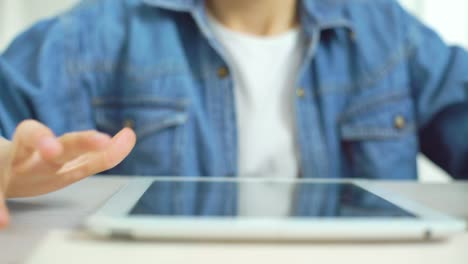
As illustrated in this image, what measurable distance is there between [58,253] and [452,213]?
0.81ft

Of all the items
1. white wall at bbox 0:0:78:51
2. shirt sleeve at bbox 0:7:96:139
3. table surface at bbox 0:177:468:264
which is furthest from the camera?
white wall at bbox 0:0:78:51

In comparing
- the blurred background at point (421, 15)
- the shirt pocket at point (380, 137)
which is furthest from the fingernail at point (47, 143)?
the blurred background at point (421, 15)

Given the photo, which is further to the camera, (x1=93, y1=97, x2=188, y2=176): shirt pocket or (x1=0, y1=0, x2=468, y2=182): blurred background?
(x1=0, y1=0, x2=468, y2=182): blurred background

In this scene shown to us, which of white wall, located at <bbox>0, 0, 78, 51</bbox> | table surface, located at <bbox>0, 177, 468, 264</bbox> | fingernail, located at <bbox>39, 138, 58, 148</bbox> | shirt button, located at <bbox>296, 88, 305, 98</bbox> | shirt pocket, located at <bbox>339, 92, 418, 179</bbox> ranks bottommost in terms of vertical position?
shirt pocket, located at <bbox>339, 92, 418, 179</bbox>

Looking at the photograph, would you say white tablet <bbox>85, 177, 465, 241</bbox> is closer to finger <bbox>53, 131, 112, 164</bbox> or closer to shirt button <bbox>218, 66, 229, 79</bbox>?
finger <bbox>53, 131, 112, 164</bbox>

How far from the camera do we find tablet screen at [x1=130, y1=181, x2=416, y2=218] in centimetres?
25

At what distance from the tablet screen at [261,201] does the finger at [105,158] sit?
0.09 feet

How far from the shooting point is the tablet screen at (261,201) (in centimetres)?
25

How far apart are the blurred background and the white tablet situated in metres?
0.73

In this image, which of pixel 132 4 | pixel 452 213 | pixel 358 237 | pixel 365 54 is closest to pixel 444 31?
pixel 365 54

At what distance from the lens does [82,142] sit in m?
0.25

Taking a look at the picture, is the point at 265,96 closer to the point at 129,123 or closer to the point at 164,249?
the point at 129,123

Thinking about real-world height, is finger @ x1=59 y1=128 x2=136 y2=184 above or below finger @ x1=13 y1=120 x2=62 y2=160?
below

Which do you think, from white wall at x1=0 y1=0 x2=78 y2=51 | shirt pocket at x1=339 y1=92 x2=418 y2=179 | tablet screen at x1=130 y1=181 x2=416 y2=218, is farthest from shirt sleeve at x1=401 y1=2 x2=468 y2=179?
white wall at x1=0 y1=0 x2=78 y2=51
